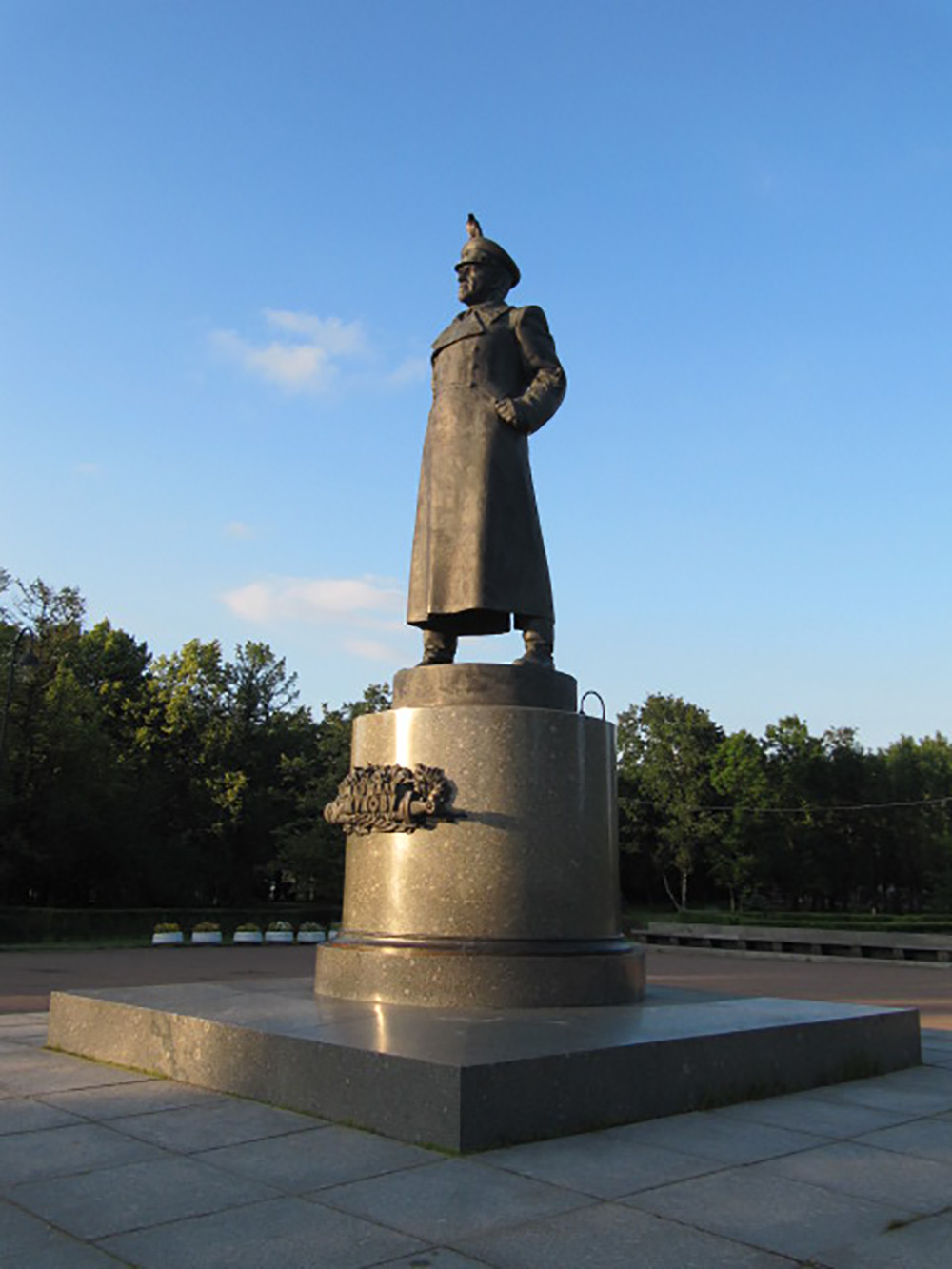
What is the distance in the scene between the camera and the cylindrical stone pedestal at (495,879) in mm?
7375

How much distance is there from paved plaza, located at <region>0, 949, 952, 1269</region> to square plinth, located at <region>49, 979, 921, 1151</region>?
0.45ft

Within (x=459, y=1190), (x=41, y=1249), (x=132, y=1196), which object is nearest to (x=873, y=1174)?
(x=459, y=1190)

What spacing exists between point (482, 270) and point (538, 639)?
322 centimetres

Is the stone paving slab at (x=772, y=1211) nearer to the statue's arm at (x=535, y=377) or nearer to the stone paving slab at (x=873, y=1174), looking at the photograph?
the stone paving slab at (x=873, y=1174)

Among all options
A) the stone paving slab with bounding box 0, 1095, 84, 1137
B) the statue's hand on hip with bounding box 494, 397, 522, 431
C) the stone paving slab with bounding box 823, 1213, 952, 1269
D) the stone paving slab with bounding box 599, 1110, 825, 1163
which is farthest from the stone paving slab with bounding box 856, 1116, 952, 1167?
the statue's hand on hip with bounding box 494, 397, 522, 431

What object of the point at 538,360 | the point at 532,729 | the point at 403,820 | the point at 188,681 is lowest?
the point at 403,820

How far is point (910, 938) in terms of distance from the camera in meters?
27.1

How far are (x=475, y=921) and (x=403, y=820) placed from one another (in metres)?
0.85

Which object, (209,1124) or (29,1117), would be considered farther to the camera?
(29,1117)

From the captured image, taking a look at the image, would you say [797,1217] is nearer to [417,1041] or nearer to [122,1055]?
[417,1041]

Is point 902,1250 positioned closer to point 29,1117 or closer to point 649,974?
point 29,1117

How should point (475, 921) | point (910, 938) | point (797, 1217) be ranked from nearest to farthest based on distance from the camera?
point (797, 1217), point (475, 921), point (910, 938)

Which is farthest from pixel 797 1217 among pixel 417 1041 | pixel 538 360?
pixel 538 360

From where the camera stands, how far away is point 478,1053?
525cm
